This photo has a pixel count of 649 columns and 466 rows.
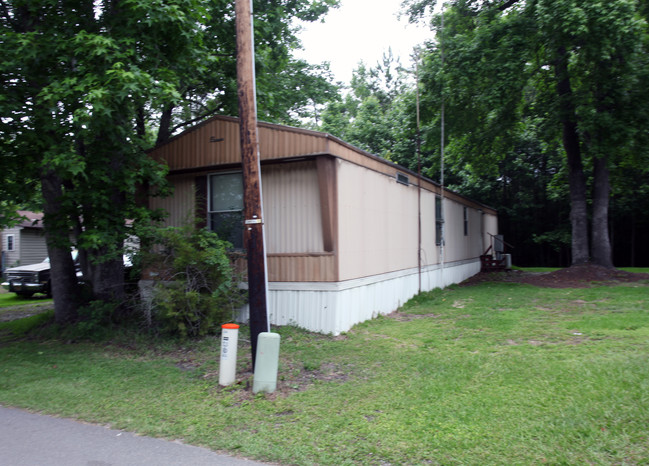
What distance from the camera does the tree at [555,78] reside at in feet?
38.5

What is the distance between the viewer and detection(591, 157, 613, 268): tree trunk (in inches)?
623

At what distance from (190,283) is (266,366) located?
9.47ft

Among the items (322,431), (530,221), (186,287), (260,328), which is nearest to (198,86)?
(186,287)

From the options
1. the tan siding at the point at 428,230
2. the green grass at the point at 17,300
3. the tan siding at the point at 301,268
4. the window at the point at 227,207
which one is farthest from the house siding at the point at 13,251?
the tan siding at the point at 428,230

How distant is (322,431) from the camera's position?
435 cm

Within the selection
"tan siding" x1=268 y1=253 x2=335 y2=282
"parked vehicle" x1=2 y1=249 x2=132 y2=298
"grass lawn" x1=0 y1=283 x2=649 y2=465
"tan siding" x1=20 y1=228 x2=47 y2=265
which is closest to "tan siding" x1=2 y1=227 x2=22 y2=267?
"tan siding" x1=20 y1=228 x2=47 y2=265

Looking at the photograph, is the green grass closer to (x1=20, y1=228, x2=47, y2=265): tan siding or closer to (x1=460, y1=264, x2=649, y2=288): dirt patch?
(x1=20, y1=228, x2=47, y2=265): tan siding

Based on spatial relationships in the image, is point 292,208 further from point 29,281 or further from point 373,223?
point 29,281

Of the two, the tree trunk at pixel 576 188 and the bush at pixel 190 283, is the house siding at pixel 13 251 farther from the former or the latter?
the tree trunk at pixel 576 188

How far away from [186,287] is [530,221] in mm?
24679

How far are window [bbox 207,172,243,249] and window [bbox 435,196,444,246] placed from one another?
7595 mm

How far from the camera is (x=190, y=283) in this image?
25.3 feet

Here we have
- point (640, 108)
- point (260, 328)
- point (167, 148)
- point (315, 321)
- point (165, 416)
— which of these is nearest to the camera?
point (165, 416)

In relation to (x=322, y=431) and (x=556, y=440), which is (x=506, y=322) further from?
(x=322, y=431)
